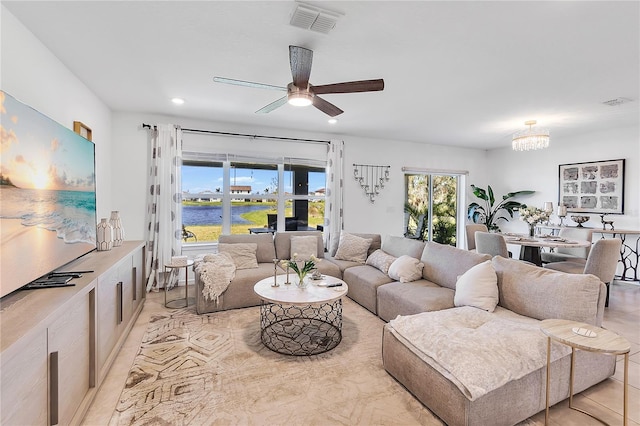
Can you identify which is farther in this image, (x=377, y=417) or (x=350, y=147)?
(x=350, y=147)

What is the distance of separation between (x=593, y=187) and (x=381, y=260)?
4264 millimetres

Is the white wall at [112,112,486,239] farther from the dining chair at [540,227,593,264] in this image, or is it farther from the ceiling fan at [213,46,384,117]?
the ceiling fan at [213,46,384,117]

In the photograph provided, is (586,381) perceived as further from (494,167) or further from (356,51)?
(494,167)

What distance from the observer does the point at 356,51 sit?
8.02 ft

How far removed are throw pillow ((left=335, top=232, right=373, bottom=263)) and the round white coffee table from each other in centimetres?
109

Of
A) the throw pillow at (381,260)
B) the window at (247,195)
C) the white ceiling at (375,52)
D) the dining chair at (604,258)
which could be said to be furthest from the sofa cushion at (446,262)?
the window at (247,195)

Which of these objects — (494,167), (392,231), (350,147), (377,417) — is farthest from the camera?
(494,167)

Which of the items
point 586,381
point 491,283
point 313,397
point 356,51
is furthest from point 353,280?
point 356,51

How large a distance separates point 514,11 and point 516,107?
232 cm

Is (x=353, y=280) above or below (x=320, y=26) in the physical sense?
below

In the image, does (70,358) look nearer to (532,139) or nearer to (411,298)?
(411,298)

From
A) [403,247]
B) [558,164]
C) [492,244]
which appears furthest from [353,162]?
[558,164]

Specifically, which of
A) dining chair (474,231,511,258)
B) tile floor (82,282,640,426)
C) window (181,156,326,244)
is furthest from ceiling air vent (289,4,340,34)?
dining chair (474,231,511,258)

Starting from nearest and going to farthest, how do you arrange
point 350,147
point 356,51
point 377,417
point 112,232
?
point 377,417, point 356,51, point 112,232, point 350,147
